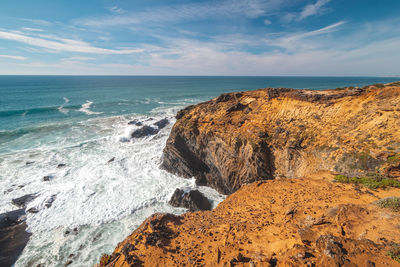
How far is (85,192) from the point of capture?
1923cm

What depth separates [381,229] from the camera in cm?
663

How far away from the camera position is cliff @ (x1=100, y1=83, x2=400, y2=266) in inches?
267

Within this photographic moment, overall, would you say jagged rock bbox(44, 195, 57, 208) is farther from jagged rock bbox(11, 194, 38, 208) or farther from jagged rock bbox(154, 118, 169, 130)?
jagged rock bbox(154, 118, 169, 130)

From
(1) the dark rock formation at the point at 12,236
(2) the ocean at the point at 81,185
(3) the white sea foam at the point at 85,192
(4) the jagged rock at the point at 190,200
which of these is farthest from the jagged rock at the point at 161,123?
(1) the dark rock formation at the point at 12,236

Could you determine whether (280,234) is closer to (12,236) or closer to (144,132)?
(12,236)

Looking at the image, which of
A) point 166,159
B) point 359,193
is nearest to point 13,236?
point 166,159

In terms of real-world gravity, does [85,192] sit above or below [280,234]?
below

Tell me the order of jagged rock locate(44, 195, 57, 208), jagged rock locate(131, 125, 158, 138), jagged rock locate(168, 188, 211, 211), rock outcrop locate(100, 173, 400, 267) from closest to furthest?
rock outcrop locate(100, 173, 400, 267)
jagged rock locate(168, 188, 211, 211)
jagged rock locate(44, 195, 57, 208)
jagged rock locate(131, 125, 158, 138)

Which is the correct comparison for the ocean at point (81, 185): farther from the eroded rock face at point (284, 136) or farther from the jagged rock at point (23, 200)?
the eroded rock face at point (284, 136)

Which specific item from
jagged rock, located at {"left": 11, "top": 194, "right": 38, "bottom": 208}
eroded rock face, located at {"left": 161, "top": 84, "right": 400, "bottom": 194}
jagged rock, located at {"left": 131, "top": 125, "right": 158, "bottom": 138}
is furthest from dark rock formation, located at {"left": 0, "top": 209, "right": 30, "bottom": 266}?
jagged rock, located at {"left": 131, "top": 125, "right": 158, "bottom": 138}

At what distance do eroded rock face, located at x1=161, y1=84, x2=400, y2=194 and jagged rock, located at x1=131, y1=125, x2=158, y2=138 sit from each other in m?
13.6

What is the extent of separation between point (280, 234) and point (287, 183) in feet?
16.0

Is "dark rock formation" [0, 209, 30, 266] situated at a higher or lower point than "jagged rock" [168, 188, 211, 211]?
lower

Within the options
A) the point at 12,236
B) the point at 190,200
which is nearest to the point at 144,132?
the point at 190,200
